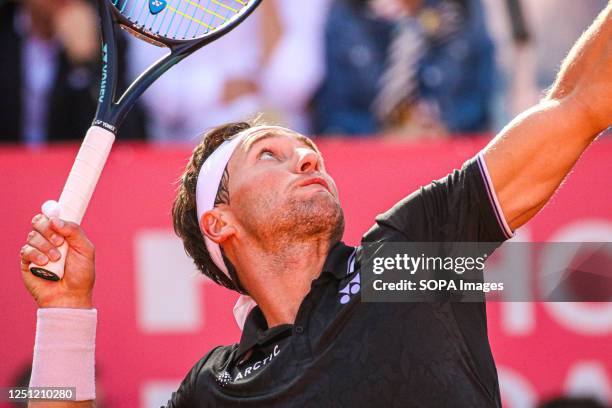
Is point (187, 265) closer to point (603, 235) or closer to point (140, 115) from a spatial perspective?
point (140, 115)

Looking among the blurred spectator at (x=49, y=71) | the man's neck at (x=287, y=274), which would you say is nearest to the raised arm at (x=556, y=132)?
the man's neck at (x=287, y=274)

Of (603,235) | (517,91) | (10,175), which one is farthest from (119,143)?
(603,235)

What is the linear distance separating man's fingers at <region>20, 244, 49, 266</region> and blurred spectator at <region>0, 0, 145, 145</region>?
3.16 metres

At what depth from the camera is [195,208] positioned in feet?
12.7

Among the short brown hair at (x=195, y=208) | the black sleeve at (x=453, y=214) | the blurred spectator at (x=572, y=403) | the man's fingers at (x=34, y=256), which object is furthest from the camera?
the blurred spectator at (x=572, y=403)

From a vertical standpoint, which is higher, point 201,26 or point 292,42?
point 292,42

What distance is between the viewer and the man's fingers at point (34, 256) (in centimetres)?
322

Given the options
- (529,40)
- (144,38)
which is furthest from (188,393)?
(529,40)

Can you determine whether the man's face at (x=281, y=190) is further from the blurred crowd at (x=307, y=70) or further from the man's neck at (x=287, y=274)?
the blurred crowd at (x=307, y=70)

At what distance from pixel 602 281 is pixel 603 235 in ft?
0.88

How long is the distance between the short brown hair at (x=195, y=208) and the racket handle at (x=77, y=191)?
0.63 m

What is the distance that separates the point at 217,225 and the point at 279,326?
0.52 metres

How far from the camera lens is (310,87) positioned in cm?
657

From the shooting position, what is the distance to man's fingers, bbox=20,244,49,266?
322cm
